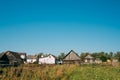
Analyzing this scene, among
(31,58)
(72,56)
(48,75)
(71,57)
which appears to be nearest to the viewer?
(48,75)

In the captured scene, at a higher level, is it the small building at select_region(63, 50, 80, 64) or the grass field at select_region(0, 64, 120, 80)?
the small building at select_region(63, 50, 80, 64)

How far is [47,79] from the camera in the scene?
13.1 m

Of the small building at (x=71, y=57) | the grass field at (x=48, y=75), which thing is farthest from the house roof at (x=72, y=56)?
the grass field at (x=48, y=75)

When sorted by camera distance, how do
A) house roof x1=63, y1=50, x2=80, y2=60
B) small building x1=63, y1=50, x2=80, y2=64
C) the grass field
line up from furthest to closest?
house roof x1=63, y1=50, x2=80, y2=60
small building x1=63, y1=50, x2=80, y2=64
the grass field

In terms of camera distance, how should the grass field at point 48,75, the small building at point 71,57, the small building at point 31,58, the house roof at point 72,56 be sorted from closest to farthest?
the grass field at point 48,75, the small building at point 71,57, the house roof at point 72,56, the small building at point 31,58

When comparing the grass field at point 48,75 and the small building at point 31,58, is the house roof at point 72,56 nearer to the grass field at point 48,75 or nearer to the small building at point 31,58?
the grass field at point 48,75

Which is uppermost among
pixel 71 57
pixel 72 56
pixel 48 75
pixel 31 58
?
pixel 31 58

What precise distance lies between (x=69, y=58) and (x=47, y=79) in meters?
51.9

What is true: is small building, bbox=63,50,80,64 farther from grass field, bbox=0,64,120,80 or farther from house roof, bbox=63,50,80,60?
grass field, bbox=0,64,120,80

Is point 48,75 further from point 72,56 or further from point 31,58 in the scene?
point 31,58

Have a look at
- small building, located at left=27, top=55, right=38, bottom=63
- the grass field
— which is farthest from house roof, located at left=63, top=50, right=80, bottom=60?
small building, located at left=27, top=55, right=38, bottom=63

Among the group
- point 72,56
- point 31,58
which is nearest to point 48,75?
point 72,56

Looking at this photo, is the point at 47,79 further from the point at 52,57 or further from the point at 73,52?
the point at 52,57

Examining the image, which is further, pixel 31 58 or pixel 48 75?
pixel 31 58
